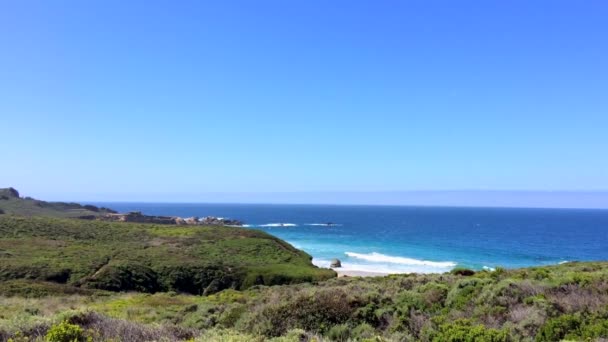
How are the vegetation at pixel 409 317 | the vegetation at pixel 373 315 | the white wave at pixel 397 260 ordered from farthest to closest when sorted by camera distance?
1. the white wave at pixel 397 260
2. the vegetation at pixel 409 317
3. the vegetation at pixel 373 315

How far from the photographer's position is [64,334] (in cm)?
574

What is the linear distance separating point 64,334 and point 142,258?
40.5 m

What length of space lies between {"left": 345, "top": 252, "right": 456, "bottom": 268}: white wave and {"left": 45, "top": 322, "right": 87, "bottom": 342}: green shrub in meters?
57.3

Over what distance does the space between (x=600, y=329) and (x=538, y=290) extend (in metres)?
2.84

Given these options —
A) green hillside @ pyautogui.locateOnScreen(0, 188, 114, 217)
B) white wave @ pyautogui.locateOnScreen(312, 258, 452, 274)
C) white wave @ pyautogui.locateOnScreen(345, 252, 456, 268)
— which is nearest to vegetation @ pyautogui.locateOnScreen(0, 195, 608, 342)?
white wave @ pyautogui.locateOnScreen(312, 258, 452, 274)

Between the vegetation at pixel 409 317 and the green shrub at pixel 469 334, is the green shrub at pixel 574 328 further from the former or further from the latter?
the green shrub at pixel 469 334

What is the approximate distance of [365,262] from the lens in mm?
62656

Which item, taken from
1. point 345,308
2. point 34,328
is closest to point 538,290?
point 345,308

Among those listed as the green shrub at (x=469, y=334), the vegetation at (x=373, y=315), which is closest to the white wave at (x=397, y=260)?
the vegetation at (x=373, y=315)

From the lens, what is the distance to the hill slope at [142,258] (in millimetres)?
36281

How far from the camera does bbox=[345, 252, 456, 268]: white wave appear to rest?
59650 millimetres

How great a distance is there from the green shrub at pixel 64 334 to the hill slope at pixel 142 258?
106ft

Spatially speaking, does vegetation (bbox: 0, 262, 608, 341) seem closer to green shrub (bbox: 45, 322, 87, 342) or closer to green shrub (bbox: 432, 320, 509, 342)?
green shrub (bbox: 432, 320, 509, 342)

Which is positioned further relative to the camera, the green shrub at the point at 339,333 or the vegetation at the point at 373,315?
the green shrub at the point at 339,333
